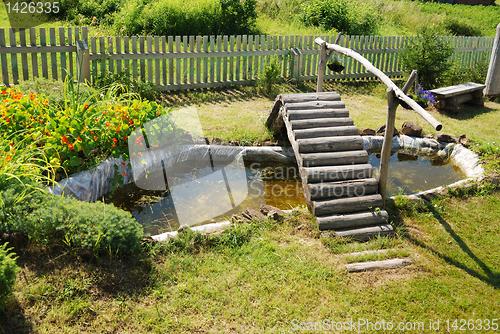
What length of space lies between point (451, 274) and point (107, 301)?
3.61 metres

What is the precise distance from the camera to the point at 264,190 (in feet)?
20.9

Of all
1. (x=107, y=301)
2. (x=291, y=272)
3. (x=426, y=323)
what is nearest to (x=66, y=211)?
(x=107, y=301)

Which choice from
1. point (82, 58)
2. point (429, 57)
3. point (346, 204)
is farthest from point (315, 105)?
point (429, 57)

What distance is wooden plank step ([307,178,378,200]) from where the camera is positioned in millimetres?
5363

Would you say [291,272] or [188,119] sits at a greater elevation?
[188,119]

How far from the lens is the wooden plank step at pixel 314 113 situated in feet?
20.7

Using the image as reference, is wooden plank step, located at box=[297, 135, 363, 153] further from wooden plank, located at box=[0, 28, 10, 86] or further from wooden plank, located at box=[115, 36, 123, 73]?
wooden plank, located at box=[0, 28, 10, 86]

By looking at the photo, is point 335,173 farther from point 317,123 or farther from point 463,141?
point 463,141

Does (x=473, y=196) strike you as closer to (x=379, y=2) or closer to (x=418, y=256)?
(x=418, y=256)

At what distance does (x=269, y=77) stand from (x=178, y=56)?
2232 mm

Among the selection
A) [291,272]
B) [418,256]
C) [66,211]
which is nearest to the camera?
[66,211]

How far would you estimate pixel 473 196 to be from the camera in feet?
20.1

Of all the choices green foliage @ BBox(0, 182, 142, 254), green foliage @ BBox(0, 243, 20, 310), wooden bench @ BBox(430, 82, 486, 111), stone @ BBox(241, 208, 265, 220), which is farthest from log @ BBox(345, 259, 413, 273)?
wooden bench @ BBox(430, 82, 486, 111)

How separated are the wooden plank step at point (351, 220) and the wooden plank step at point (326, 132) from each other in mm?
1344
